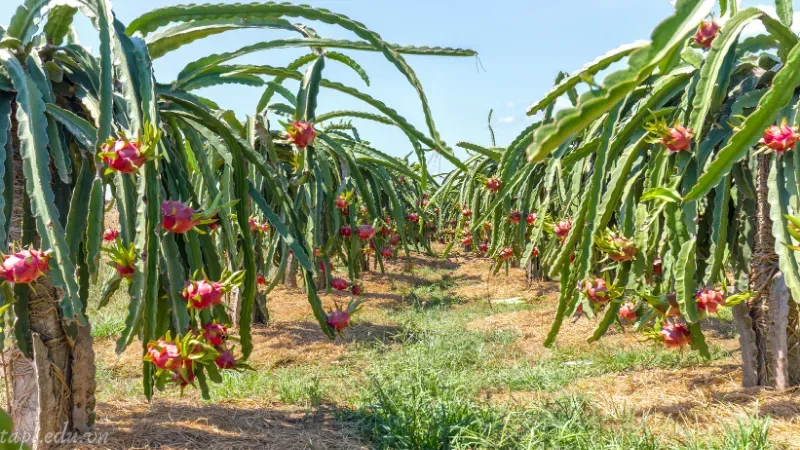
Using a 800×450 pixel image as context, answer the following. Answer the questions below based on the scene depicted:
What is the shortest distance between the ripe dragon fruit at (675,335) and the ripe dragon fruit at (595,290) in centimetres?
30

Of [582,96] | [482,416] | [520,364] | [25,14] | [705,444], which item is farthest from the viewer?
[520,364]

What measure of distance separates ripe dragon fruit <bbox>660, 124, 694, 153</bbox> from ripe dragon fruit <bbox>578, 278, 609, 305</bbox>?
27.4 inches

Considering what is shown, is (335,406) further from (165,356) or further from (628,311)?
(165,356)

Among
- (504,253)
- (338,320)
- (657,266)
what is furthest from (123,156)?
(504,253)

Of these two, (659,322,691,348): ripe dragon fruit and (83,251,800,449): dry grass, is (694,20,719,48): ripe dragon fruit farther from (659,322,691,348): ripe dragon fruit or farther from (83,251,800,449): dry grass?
(83,251,800,449): dry grass

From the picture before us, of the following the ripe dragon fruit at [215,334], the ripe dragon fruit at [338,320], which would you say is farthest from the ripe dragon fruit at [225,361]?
the ripe dragon fruit at [338,320]

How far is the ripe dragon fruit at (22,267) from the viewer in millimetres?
1400

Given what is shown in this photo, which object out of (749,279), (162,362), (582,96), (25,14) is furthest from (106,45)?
(749,279)

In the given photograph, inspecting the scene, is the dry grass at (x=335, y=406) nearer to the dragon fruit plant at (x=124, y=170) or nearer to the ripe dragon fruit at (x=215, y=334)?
the dragon fruit plant at (x=124, y=170)

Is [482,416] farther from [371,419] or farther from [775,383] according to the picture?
[775,383]

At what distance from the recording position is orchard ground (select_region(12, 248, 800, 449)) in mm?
2537

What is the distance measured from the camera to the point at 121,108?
1.81 meters

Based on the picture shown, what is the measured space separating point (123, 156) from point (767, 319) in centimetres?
314

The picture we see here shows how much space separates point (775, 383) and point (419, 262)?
9021 millimetres
